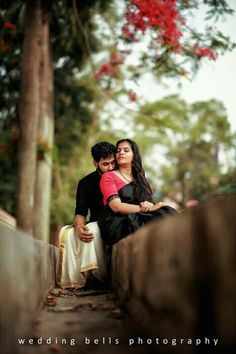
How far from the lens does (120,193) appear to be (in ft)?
13.3

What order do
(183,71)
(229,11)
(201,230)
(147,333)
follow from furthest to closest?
(183,71)
(229,11)
(147,333)
(201,230)

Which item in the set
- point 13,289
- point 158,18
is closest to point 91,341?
point 13,289

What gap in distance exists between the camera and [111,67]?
11.5 meters

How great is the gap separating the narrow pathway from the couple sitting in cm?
88

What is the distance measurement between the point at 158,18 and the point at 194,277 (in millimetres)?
6434

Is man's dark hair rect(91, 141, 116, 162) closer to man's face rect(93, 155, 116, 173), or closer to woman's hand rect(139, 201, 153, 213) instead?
man's face rect(93, 155, 116, 173)

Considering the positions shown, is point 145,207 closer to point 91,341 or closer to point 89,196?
point 89,196

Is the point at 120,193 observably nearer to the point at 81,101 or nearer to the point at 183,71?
the point at 183,71

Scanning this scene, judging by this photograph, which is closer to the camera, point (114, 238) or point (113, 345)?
point (113, 345)

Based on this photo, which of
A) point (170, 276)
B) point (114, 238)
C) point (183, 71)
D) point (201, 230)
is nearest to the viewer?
point (201, 230)

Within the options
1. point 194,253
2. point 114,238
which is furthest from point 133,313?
point 114,238

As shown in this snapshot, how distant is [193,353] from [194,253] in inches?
12.1

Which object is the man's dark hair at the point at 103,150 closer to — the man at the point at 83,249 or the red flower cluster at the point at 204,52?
the man at the point at 83,249

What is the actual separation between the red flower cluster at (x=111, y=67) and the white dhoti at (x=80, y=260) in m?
7.63
